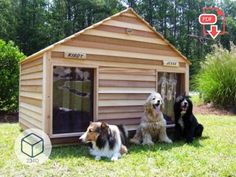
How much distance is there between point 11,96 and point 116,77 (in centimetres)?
623

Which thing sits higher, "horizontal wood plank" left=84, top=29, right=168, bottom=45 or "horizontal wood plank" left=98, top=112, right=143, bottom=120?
"horizontal wood plank" left=84, top=29, right=168, bottom=45

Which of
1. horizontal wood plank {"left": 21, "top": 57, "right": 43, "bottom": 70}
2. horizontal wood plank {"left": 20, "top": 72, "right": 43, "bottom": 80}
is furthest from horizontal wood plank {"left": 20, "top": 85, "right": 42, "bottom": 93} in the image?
horizontal wood plank {"left": 21, "top": 57, "right": 43, "bottom": 70}

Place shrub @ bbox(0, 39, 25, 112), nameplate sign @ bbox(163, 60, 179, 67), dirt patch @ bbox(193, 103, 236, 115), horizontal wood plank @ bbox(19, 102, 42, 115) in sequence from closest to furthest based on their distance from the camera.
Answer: horizontal wood plank @ bbox(19, 102, 42, 115)
nameplate sign @ bbox(163, 60, 179, 67)
shrub @ bbox(0, 39, 25, 112)
dirt patch @ bbox(193, 103, 236, 115)

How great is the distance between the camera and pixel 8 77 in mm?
11773

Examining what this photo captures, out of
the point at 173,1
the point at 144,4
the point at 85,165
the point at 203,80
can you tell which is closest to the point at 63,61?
the point at 85,165

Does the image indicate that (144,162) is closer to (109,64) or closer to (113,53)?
(109,64)

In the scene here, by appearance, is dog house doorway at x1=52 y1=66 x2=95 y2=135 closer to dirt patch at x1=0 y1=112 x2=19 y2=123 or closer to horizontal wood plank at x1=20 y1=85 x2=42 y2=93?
horizontal wood plank at x1=20 y1=85 x2=42 y2=93

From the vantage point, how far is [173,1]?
44.2 meters

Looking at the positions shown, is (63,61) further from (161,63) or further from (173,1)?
(173,1)

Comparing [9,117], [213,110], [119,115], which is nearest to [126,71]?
[119,115]

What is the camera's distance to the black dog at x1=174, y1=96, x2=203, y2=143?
6.83m

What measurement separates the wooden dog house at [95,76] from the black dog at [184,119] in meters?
0.99

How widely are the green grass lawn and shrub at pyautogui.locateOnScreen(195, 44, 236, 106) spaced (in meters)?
6.61

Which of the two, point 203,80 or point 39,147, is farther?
point 203,80
